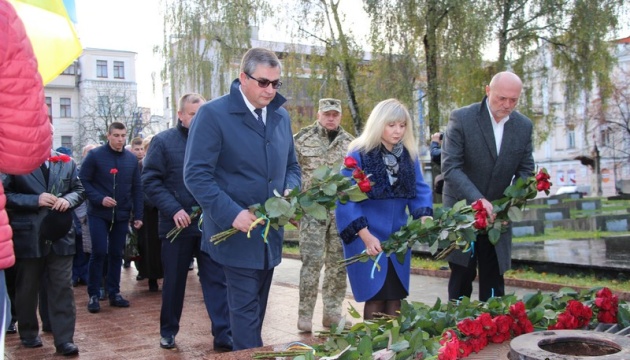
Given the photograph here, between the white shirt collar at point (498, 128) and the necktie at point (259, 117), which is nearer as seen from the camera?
the necktie at point (259, 117)

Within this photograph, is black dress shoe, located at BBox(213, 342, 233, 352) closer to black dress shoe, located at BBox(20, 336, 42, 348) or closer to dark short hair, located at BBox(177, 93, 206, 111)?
black dress shoe, located at BBox(20, 336, 42, 348)

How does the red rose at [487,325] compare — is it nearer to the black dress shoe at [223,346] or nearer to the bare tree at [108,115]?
the black dress shoe at [223,346]

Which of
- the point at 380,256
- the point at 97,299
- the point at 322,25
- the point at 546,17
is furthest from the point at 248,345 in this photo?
the point at 322,25

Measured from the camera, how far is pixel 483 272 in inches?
201

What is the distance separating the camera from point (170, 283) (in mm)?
5887

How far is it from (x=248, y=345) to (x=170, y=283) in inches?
82.1

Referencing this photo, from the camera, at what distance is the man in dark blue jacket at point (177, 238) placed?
577 centimetres

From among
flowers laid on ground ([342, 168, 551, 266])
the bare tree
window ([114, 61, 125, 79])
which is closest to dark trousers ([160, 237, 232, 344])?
flowers laid on ground ([342, 168, 551, 266])

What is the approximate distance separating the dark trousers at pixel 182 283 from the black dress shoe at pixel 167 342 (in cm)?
3

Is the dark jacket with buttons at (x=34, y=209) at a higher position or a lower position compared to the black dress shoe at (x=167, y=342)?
higher

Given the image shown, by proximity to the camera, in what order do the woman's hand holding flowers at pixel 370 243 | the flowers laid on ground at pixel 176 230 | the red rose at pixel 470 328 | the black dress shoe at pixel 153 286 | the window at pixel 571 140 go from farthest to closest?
the window at pixel 571 140
the black dress shoe at pixel 153 286
the flowers laid on ground at pixel 176 230
the woman's hand holding flowers at pixel 370 243
the red rose at pixel 470 328

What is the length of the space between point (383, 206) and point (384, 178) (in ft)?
0.62

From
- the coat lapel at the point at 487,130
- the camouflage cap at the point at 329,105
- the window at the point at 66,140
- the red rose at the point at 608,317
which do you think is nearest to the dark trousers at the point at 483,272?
the coat lapel at the point at 487,130

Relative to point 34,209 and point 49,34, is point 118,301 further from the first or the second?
point 49,34
